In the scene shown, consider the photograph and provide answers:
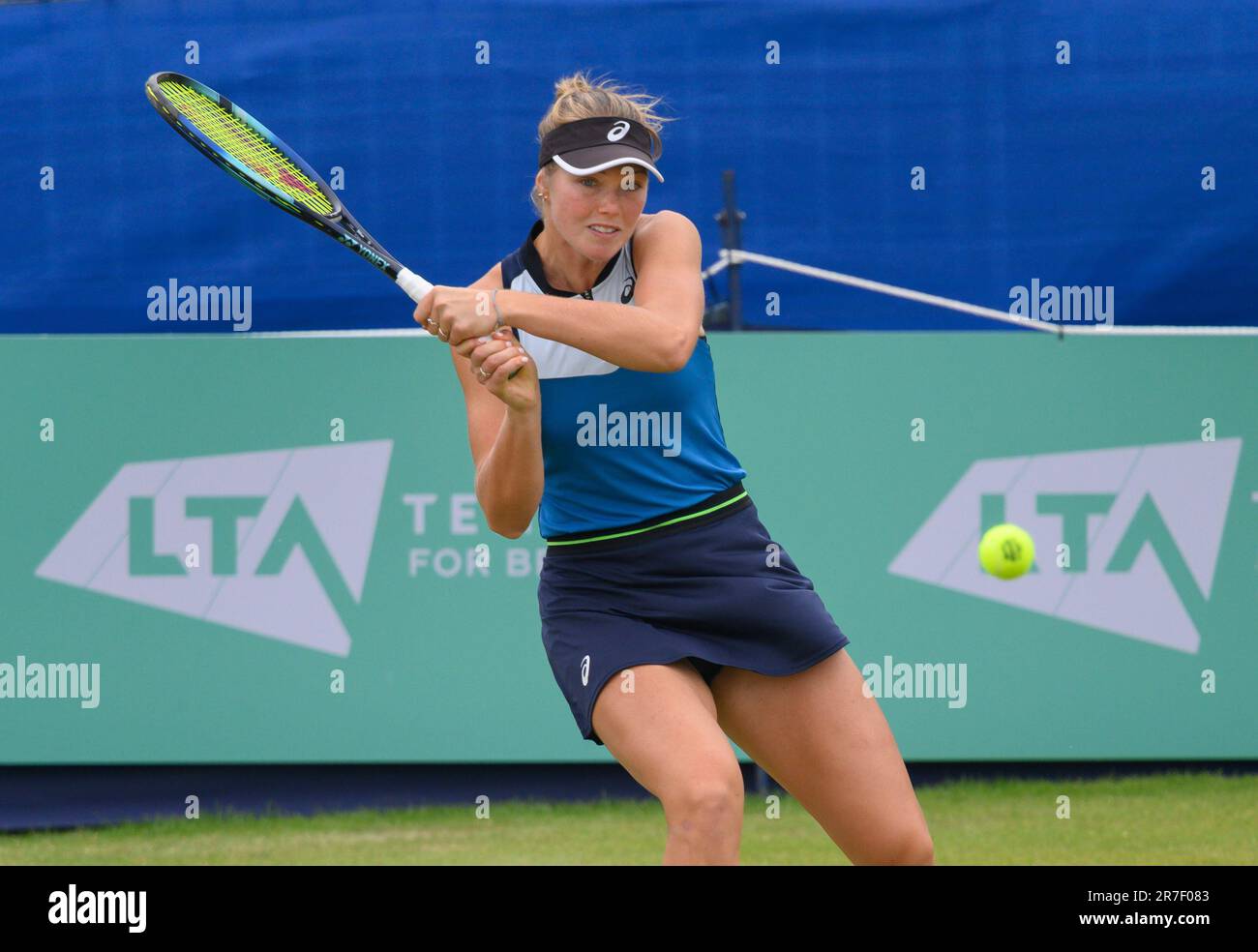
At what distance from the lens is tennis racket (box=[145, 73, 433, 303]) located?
140 inches

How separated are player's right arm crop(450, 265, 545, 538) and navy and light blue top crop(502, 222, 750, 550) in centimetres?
7

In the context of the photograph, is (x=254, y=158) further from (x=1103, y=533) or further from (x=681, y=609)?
(x=1103, y=533)

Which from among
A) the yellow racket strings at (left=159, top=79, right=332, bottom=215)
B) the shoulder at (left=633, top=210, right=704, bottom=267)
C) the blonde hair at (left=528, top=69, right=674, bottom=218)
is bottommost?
the shoulder at (left=633, top=210, right=704, bottom=267)

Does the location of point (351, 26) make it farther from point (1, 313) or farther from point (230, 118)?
point (230, 118)

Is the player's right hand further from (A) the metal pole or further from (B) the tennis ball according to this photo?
(A) the metal pole

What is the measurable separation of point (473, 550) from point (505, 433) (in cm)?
288

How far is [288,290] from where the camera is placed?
19.4 feet

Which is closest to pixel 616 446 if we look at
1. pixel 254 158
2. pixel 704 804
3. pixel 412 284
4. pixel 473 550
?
pixel 412 284

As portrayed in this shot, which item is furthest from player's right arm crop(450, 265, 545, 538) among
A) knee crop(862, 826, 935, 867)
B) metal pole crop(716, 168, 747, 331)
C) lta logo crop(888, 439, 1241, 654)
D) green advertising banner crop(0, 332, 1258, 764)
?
lta logo crop(888, 439, 1241, 654)

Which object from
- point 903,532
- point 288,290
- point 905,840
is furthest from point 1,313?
point 905,840

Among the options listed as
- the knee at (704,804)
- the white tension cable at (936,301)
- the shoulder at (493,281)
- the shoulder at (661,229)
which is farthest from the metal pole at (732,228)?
the knee at (704,804)

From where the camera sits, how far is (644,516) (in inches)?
122

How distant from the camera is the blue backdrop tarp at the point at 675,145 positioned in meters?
5.85

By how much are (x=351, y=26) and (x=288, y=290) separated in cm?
92
